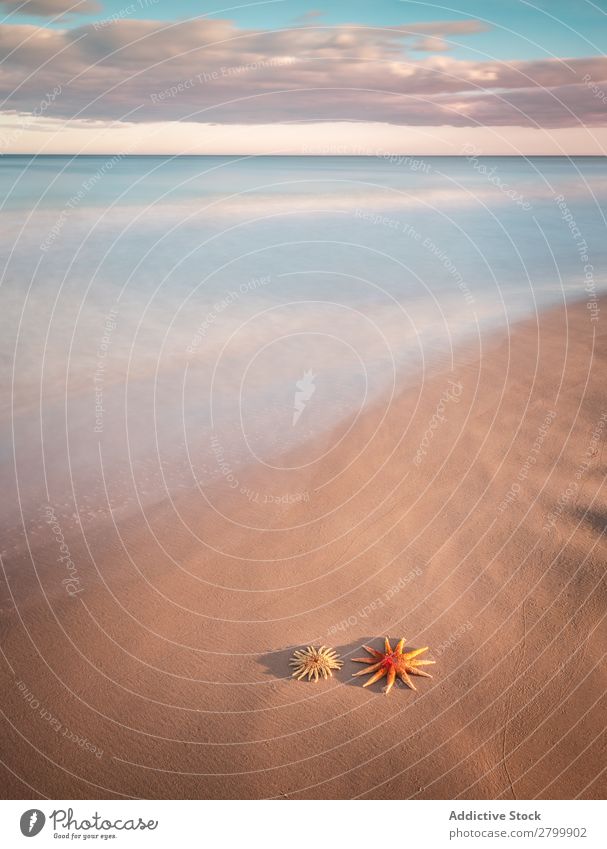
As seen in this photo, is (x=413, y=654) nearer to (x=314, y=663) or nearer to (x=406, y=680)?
(x=406, y=680)

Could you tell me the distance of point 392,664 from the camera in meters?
8.52

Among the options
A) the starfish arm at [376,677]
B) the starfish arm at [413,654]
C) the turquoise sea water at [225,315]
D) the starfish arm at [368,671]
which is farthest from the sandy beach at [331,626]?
the turquoise sea water at [225,315]

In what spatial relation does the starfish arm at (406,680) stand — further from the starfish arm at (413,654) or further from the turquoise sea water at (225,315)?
the turquoise sea water at (225,315)

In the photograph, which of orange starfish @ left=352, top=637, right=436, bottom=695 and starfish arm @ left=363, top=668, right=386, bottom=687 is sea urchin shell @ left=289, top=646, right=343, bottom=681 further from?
starfish arm @ left=363, top=668, right=386, bottom=687

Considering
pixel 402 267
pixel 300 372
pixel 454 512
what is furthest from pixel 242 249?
pixel 454 512

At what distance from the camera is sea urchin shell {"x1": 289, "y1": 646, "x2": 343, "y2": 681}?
8539 mm

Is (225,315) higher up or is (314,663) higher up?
(225,315)

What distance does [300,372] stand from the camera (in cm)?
1802

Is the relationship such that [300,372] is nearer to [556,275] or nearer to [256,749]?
[256,749]

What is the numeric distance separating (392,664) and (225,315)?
1691 cm

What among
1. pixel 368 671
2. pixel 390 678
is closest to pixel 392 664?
pixel 390 678

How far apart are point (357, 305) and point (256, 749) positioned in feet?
62.5

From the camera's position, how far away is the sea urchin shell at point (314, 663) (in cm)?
854

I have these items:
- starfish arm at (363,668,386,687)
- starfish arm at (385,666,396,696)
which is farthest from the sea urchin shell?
starfish arm at (385,666,396,696)
